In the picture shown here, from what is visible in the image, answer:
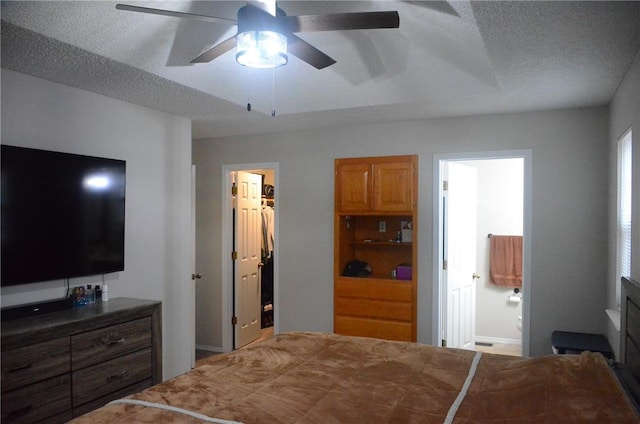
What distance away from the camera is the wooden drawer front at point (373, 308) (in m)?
4.39

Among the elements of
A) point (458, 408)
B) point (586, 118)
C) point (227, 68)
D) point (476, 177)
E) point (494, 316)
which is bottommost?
point (494, 316)

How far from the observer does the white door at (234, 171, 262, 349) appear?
17.4 ft

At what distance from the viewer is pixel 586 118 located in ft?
12.6

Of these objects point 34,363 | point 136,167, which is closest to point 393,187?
point 136,167

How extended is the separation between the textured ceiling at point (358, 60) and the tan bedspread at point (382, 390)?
1583mm

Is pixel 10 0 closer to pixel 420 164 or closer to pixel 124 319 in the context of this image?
pixel 124 319

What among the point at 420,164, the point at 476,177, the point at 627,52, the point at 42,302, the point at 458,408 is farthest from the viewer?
the point at 476,177

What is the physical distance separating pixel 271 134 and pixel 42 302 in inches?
113

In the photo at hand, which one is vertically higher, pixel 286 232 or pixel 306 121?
pixel 306 121

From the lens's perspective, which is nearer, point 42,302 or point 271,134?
point 42,302

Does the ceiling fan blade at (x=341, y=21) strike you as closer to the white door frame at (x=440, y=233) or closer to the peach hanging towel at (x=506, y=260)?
the white door frame at (x=440, y=233)

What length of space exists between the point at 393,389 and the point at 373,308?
2.56m

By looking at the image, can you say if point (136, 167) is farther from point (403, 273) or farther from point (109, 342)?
point (403, 273)

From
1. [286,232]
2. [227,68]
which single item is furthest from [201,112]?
[286,232]
